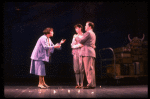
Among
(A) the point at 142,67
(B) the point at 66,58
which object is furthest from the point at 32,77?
(A) the point at 142,67

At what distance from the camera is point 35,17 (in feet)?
27.0

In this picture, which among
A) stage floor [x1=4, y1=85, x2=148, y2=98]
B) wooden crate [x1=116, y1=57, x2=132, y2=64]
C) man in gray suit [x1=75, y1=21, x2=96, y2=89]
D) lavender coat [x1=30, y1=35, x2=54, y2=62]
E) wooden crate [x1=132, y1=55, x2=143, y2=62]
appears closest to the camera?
stage floor [x1=4, y1=85, x2=148, y2=98]

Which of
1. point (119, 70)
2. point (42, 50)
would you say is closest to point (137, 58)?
point (119, 70)

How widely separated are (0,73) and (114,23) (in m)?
5.82

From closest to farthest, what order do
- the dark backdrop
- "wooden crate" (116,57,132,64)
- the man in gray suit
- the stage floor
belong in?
the stage floor
the man in gray suit
"wooden crate" (116,57,132,64)
the dark backdrop

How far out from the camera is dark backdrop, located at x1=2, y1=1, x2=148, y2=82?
8062 mm

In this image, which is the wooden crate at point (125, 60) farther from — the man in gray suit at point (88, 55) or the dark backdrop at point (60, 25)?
the man in gray suit at point (88, 55)

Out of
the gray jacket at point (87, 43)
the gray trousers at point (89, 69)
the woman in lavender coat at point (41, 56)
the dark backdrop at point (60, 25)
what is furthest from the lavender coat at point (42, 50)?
the dark backdrop at point (60, 25)

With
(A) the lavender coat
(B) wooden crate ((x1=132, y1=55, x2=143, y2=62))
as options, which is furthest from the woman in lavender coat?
(B) wooden crate ((x1=132, y1=55, x2=143, y2=62))

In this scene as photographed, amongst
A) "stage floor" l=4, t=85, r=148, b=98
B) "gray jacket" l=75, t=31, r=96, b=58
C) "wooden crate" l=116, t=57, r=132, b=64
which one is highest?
"gray jacket" l=75, t=31, r=96, b=58

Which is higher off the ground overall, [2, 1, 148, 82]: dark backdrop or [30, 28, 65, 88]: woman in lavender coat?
[2, 1, 148, 82]: dark backdrop

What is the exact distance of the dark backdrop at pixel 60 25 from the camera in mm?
8062

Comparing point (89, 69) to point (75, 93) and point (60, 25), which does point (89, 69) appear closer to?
point (75, 93)

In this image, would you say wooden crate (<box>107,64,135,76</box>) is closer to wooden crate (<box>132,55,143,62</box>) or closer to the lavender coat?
wooden crate (<box>132,55,143,62</box>)
